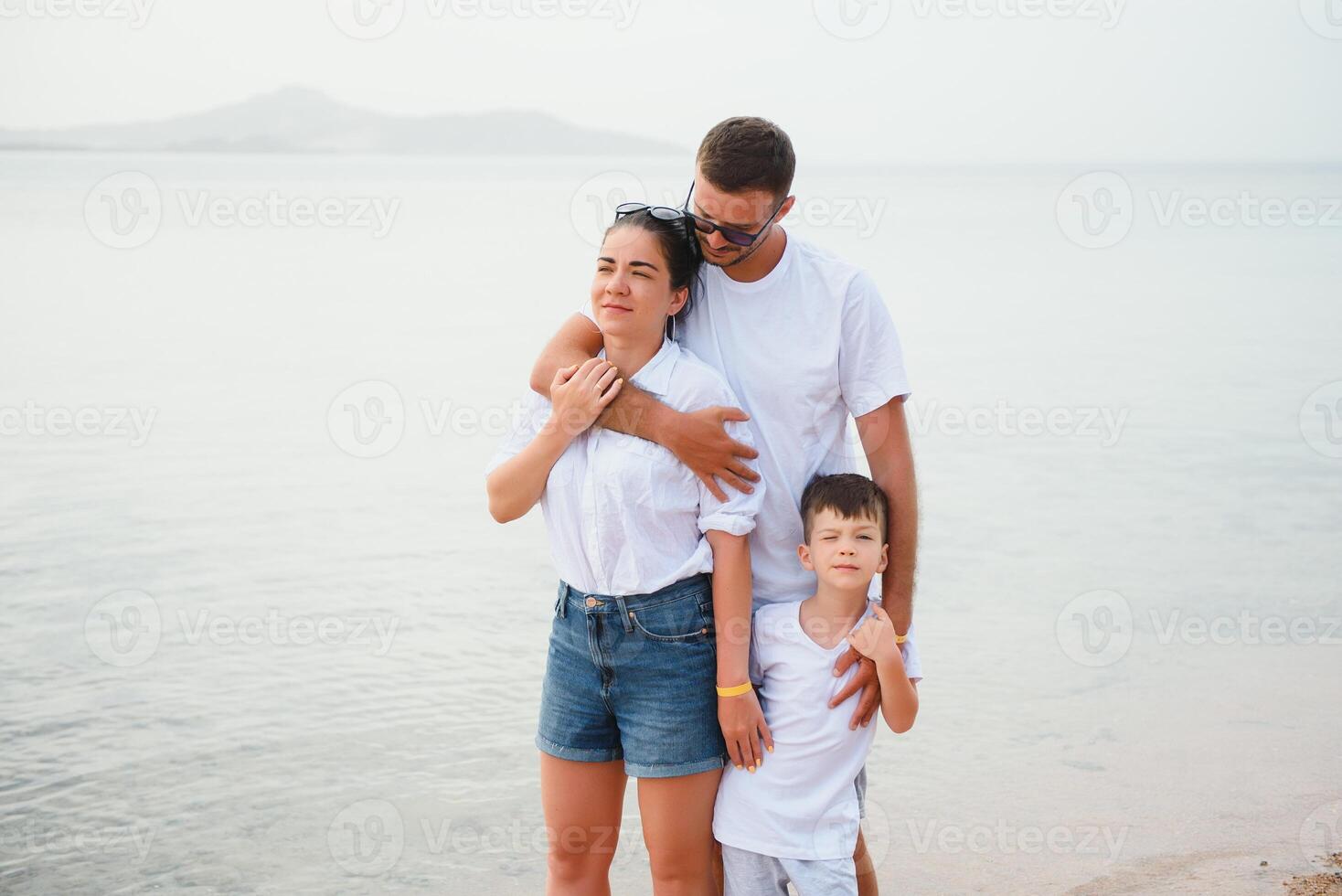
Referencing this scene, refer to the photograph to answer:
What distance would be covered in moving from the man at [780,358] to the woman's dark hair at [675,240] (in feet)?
0.10

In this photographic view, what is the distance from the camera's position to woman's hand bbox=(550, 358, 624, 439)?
2.45 metres

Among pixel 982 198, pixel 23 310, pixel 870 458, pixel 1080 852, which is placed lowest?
pixel 1080 852

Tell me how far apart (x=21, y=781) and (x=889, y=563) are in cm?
334

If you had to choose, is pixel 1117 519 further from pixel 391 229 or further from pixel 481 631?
pixel 391 229

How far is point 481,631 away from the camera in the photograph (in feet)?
18.5

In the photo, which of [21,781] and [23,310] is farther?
[23,310]

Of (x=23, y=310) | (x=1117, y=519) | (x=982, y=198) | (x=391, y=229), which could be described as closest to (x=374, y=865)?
(x=1117, y=519)

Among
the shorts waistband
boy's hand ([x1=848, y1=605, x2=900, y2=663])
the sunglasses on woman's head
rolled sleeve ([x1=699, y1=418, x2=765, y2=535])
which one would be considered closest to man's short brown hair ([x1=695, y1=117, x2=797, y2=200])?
the sunglasses on woman's head

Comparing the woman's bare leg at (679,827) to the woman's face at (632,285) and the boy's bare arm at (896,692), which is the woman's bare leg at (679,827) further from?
the woman's face at (632,285)

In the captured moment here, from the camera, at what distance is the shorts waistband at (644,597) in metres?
2.47

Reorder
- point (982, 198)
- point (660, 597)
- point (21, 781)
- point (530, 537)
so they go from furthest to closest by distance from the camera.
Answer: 1. point (982, 198)
2. point (530, 537)
3. point (21, 781)
4. point (660, 597)

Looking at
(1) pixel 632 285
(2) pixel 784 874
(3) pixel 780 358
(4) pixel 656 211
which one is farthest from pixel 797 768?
(4) pixel 656 211

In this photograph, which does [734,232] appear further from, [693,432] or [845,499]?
[845,499]

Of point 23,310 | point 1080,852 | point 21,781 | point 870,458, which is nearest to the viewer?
point 870,458
